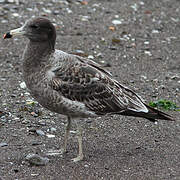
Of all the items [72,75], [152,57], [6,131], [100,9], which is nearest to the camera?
[72,75]

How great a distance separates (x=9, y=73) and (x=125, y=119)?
2.86m

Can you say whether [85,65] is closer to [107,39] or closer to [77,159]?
[77,159]

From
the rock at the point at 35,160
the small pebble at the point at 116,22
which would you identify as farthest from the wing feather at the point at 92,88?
the small pebble at the point at 116,22

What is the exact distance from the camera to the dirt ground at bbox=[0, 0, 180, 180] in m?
6.62

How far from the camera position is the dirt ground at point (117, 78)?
261 inches

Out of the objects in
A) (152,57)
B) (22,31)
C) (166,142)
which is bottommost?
(152,57)

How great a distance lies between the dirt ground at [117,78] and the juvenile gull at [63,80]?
0.59 metres

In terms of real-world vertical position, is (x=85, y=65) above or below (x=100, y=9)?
above

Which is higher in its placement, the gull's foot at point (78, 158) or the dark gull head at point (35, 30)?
the dark gull head at point (35, 30)

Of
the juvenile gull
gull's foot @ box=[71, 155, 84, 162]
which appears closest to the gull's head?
the juvenile gull

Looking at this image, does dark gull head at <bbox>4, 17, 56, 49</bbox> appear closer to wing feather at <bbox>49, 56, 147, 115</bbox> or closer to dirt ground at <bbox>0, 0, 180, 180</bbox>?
wing feather at <bbox>49, 56, 147, 115</bbox>

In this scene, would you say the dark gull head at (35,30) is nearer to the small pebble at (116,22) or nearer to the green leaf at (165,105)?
the green leaf at (165,105)

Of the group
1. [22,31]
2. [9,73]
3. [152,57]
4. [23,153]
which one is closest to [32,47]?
[22,31]

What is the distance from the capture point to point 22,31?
263 inches
